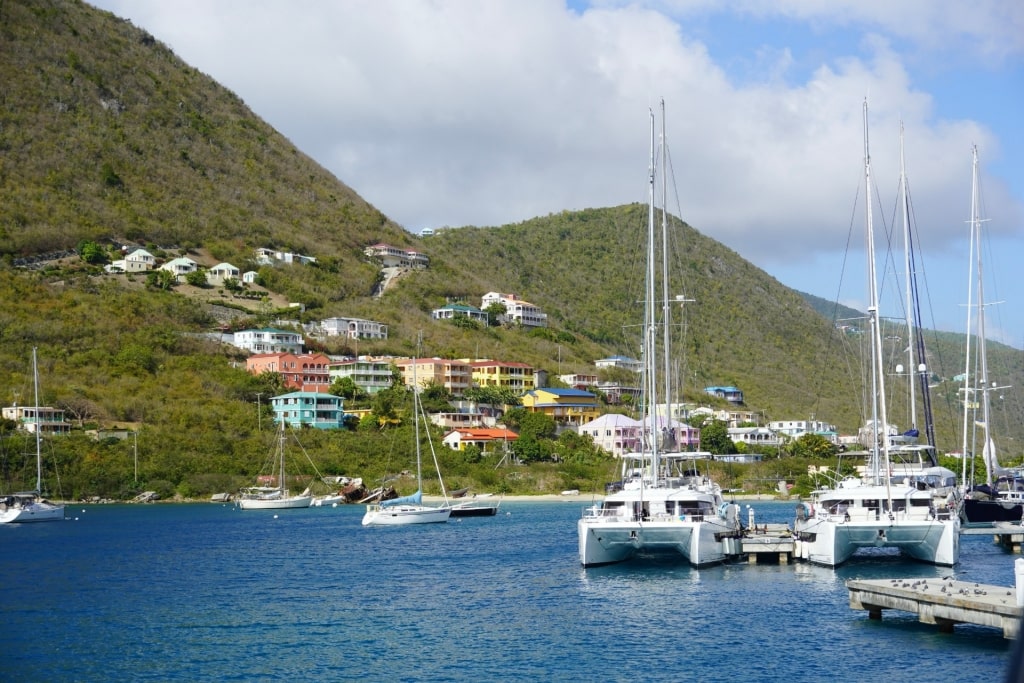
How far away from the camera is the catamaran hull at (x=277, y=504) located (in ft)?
318

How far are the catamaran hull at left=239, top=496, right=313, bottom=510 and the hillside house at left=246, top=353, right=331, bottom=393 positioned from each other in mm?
31083

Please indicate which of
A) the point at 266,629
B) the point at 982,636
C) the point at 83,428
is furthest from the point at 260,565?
the point at 83,428

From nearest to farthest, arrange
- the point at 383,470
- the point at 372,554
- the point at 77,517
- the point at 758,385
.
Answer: the point at 372,554
the point at 77,517
the point at 383,470
the point at 758,385

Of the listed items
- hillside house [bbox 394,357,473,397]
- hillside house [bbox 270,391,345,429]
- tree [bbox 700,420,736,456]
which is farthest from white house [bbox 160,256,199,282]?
tree [bbox 700,420,736,456]

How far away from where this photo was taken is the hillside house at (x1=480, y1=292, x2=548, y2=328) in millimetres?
183250

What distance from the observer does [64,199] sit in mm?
178625

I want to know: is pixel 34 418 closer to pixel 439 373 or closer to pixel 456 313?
pixel 439 373

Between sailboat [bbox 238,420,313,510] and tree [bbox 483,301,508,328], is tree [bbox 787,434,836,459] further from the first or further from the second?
tree [bbox 483,301,508,328]

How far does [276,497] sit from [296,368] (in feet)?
126

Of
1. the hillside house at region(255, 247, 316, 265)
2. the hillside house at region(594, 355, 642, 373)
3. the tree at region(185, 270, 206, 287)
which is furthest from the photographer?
the hillside house at region(255, 247, 316, 265)

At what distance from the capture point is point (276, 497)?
99500mm

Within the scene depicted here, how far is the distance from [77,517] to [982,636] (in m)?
72.8

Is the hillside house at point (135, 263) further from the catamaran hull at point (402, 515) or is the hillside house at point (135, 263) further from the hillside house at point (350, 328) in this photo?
the catamaran hull at point (402, 515)

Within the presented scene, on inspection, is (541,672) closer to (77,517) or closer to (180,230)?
(77,517)
